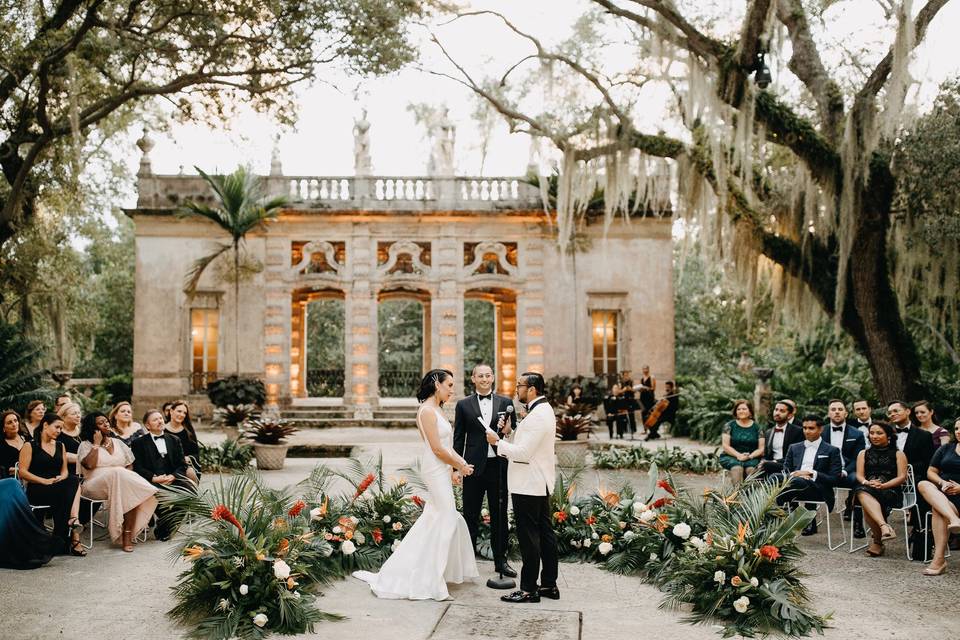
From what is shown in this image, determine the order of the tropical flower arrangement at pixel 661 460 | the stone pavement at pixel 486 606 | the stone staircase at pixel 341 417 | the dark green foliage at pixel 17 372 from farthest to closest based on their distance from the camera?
the stone staircase at pixel 341 417
the tropical flower arrangement at pixel 661 460
the dark green foliage at pixel 17 372
the stone pavement at pixel 486 606

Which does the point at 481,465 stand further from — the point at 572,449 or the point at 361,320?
the point at 361,320

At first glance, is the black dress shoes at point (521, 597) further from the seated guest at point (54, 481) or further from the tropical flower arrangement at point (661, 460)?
the tropical flower arrangement at point (661, 460)

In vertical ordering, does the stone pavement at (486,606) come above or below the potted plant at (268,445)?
below

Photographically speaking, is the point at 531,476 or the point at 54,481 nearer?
the point at 531,476

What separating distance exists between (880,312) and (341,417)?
11.4 metres

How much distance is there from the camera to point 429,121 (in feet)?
86.9

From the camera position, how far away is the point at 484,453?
5867 millimetres

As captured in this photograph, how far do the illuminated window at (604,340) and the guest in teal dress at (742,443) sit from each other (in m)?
10.3

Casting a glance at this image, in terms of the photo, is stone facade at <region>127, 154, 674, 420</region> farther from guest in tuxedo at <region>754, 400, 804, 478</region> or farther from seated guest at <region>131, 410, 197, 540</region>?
seated guest at <region>131, 410, 197, 540</region>

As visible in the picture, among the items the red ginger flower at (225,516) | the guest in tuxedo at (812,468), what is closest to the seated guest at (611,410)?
the guest in tuxedo at (812,468)

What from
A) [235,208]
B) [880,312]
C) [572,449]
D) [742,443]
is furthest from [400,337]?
[742,443]

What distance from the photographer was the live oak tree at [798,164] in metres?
9.77

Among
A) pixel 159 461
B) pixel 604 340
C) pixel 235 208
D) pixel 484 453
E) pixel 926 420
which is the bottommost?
pixel 159 461

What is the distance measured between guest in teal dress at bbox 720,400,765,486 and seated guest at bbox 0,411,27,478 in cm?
651
